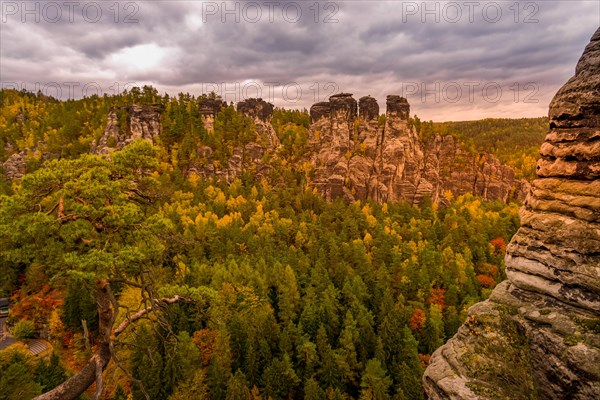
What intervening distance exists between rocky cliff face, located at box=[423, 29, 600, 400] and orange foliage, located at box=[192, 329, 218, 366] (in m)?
28.4

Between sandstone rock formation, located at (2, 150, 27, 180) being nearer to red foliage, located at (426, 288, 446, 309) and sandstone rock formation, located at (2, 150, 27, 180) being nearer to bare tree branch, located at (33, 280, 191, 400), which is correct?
red foliage, located at (426, 288, 446, 309)

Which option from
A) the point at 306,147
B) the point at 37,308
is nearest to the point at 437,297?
the point at 37,308

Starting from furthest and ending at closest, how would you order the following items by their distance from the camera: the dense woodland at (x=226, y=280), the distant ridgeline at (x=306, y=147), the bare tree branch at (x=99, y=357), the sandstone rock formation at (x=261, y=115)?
the sandstone rock formation at (x=261, y=115) → the distant ridgeline at (x=306, y=147) → the dense woodland at (x=226, y=280) → the bare tree branch at (x=99, y=357)

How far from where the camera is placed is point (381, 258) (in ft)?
179

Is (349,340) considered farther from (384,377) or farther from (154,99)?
(154,99)

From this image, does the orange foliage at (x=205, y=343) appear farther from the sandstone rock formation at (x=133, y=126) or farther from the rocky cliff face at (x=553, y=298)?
the sandstone rock formation at (x=133, y=126)

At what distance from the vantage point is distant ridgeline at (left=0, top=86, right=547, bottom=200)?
93438 millimetres

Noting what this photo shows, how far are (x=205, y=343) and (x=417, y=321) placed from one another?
987 inches

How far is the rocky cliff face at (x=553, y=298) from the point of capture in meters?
8.85

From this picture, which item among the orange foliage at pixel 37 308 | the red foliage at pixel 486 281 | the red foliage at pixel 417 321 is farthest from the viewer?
the red foliage at pixel 486 281

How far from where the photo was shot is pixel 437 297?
45.4 metres

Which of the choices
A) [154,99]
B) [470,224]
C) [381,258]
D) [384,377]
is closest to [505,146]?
[470,224]

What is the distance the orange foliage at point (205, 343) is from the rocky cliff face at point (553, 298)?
28.4m

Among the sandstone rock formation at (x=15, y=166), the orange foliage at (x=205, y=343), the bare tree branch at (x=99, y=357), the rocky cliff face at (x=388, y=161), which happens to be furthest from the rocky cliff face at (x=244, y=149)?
the bare tree branch at (x=99, y=357)
